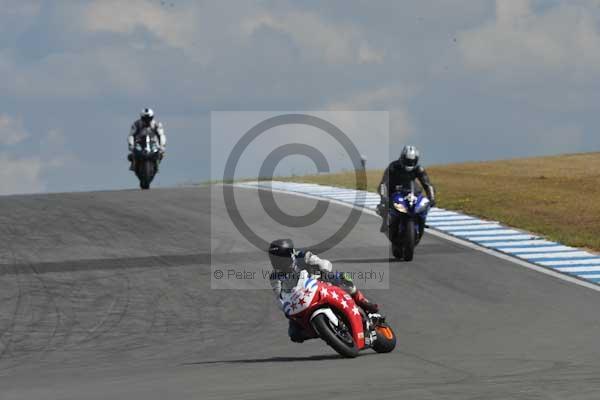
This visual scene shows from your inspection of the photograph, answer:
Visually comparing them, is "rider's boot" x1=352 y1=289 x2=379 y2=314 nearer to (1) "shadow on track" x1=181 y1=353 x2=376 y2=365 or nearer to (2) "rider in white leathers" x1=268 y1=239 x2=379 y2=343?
(2) "rider in white leathers" x1=268 y1=239 x2=379 y2=343

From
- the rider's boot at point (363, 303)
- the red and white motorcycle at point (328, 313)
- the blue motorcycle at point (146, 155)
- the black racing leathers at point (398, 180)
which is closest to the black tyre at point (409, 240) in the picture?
the black racing leathers at point (398, 180)

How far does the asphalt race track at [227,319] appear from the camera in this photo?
30.6ft

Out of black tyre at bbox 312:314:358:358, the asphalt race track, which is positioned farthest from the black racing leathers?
black tyre at bbox 312:314:358:358

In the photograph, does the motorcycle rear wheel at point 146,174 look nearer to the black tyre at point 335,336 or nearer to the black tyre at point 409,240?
the black tyre at point 409,240

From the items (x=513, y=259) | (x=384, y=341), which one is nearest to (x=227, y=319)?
(x=384, y=341)

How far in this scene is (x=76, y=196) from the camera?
29.2 meters

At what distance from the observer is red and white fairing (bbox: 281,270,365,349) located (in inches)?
429

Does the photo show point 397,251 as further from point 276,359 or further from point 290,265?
point 290,265

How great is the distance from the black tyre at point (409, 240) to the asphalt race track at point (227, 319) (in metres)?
0.25

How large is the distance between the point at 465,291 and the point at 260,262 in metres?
4.13

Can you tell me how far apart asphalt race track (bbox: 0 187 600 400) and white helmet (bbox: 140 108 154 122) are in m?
3.38

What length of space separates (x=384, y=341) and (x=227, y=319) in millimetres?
4175

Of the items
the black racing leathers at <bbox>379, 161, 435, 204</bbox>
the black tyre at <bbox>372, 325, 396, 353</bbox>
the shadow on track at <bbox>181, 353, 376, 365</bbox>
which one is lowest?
the shadow on track at <bbox>181, 353, 376, 365</bbox>

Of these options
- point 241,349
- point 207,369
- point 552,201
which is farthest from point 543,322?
point 552,201
